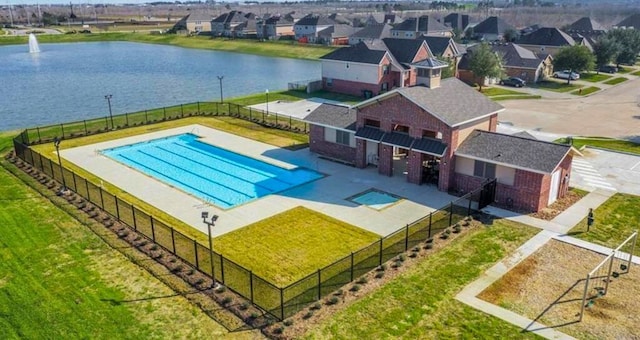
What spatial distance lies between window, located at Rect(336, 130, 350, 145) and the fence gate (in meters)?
10.2

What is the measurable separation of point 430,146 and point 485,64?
3883cm

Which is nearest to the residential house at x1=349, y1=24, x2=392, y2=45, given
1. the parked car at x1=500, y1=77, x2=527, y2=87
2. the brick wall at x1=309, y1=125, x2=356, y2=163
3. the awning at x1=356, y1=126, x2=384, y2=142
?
the parked car at x1=500, y1=77, x2=527, y2=87

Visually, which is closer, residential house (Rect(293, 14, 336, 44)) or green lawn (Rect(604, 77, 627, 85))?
green lawn (Rect(604, 77, 627, 85))

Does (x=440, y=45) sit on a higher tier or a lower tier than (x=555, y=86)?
higher

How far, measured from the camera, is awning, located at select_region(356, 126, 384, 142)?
30.9 metres

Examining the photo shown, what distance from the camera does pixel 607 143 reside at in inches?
1565

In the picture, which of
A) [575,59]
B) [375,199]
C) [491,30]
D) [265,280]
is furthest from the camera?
[491,30]

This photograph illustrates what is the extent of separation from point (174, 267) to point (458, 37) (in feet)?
352

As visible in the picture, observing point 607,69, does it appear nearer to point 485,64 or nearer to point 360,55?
point 485,64

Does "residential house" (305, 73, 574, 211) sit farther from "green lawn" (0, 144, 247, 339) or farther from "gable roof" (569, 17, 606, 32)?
"gable roof" (569, 17, 606, 32)

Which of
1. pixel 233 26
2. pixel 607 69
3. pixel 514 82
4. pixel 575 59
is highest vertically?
pixel 233 26

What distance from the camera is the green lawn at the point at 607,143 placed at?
126 feet

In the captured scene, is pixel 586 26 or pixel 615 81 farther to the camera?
pixel 586 26

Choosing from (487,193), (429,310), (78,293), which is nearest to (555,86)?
(487,193)
